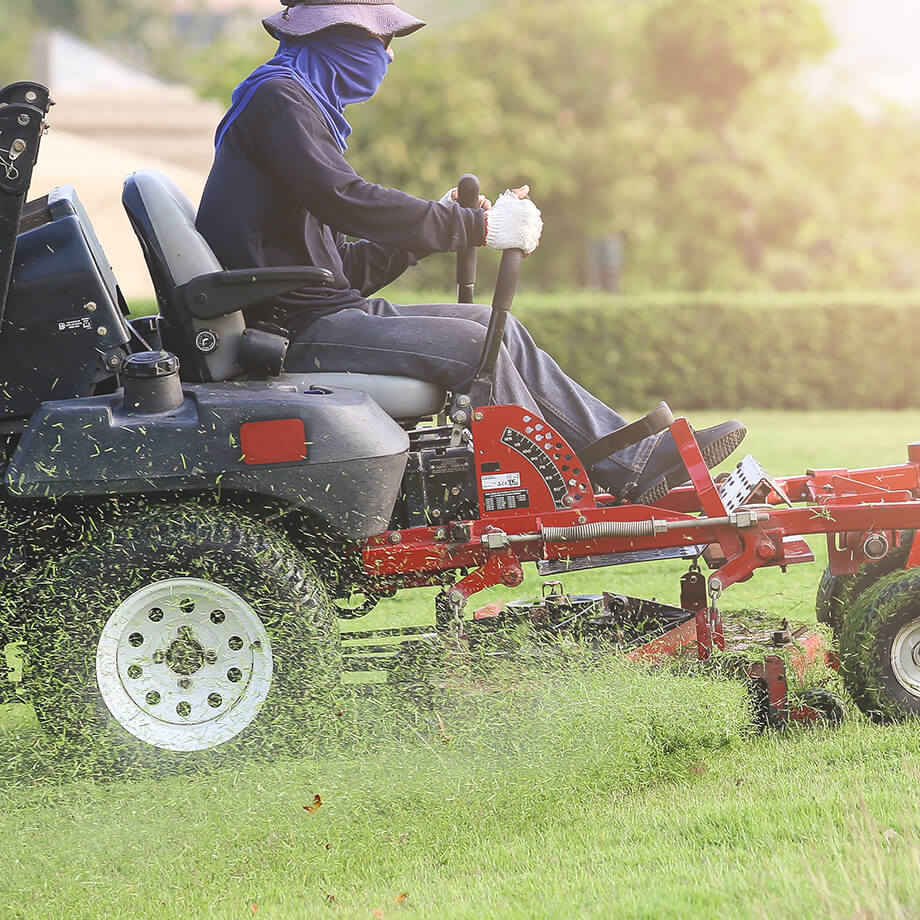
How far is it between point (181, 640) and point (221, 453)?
0.54 meters

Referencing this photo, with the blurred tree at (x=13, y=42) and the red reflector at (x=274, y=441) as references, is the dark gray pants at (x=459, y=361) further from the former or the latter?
the blurred tree at (x=13, y=42)

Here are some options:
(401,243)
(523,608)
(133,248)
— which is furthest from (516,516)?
(133,248)

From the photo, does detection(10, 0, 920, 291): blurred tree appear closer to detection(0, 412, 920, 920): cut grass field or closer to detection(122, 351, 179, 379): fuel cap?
detection(122, 351, 179, 379): fuel cap

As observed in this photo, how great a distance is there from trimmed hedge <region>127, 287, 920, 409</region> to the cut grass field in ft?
42.2

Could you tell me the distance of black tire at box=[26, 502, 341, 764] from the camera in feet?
12.9

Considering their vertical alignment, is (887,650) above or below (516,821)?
above

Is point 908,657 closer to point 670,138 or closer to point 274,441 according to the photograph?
point 274,441

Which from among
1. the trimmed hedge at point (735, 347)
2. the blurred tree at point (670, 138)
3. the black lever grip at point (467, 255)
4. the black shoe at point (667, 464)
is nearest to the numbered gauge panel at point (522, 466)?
the black shoe at point (667, 464)

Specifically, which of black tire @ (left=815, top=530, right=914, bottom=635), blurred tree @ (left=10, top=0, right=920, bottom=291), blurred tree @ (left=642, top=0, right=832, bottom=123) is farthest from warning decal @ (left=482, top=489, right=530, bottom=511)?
blurred tree @ (left=642, top=0, right=832, bottom=123)

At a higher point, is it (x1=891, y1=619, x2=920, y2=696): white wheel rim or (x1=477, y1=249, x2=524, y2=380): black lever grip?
(x1=477, y1=249, x2=524, y2=380): black lever grip

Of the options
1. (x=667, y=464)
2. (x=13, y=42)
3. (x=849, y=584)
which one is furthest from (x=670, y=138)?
(x=13, y=42)

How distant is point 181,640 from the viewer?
400 cm

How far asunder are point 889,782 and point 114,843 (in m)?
2.00

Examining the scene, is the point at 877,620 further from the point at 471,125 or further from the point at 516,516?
the point at 471,125
